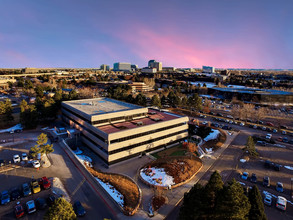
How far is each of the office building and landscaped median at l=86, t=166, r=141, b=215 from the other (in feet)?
15.6

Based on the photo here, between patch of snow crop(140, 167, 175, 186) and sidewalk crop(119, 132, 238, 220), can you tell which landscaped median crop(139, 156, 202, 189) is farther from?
sidewalk crop(119, 132, 238, 220)

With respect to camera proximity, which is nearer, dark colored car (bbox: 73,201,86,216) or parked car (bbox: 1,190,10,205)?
dark colored car (bbox: 73,201,86,216)

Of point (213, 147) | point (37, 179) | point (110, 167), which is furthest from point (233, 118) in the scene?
point (37, 179)

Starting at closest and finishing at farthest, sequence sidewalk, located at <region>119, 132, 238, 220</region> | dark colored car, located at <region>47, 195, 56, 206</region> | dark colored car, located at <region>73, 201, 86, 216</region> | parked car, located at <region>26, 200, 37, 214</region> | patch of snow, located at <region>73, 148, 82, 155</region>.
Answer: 1. parked car, located at <region>26, 200, 37, 214</region>
2. dark colored car, located at <region>73, 201, 86, 216</region>
3. dark colored car, located at <region>47, 195, 56, 206</region>
4. sidewalk, located at <region>119, 132, 238, 220</region>
5. patch of snow, located at <region>73, 148, 82, 155</region>

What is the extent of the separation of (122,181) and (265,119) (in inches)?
2999

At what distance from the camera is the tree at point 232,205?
17.8 meters

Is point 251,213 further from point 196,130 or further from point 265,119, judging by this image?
point 265,119

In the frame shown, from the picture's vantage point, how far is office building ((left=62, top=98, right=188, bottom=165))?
119 ft

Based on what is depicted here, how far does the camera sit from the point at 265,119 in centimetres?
7756

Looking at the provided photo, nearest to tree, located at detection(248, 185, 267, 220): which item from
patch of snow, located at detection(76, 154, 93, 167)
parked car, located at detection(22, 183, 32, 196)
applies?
patch of snow, located at detection(76, 154, 93, 167)

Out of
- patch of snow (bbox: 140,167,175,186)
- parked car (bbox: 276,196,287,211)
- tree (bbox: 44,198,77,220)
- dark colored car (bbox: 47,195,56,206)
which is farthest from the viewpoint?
patch of snow (bbox: 140,167,175,186)

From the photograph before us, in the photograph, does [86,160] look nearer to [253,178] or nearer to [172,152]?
[172,152]

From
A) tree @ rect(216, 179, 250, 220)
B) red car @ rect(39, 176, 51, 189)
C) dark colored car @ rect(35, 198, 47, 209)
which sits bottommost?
dark colored car @ rect(35, 198, 47, 209)

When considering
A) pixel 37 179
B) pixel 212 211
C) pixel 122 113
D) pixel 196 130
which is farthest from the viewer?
pixel 196 130
